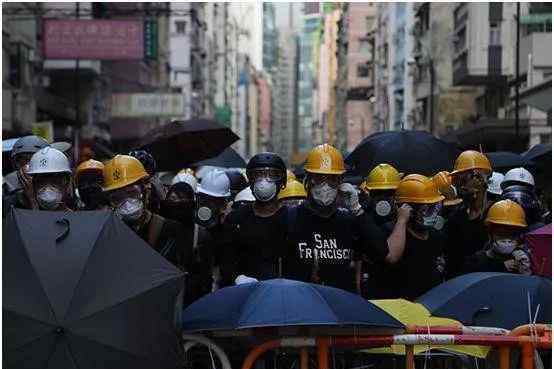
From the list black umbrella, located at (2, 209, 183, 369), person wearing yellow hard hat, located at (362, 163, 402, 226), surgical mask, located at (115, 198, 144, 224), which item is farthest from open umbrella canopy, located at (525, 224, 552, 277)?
black umbrella, located at (2, 209, 183, 369)

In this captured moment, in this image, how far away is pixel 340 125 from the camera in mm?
127250

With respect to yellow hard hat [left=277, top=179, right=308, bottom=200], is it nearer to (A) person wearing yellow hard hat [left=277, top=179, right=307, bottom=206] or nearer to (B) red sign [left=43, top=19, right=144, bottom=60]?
(A) person wearing yellow hard hat [left=277, top=179, right=307, bottom=206]

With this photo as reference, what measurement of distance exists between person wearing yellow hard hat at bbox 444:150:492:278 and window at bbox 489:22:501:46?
1605 inches

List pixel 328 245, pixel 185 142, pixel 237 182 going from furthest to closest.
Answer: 1. pixel 185 142
2. pixel 237 182
3. pixel 328 245

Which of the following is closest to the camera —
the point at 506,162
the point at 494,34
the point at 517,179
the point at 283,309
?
the point at 283,309

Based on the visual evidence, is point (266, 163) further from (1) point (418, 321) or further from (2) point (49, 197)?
(1) point (418, 321)

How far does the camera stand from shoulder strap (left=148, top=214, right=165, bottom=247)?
21.7 ft

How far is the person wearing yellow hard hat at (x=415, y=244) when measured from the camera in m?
6.74

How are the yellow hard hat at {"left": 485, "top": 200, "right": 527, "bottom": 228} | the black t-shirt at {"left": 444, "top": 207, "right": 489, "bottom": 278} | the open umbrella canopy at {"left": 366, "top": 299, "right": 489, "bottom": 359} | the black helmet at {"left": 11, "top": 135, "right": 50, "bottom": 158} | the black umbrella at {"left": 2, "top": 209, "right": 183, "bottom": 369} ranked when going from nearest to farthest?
the black umbrella at {"left": 2, "top": 209, "right": 183, "bottom": 369} < the open umbrella canopy at {"left": 366, "top": 299, "right": 489, "bottom": 359} < the yellow hard hat at {"left": 485, "top": 200, "right": 527, "bottom": 228} < the black t-shirt at {"left": 444, "top": 207, "right": 489, "bottom": 278} < the black helmet at {"left": 11, "top": 135, "right": 50, "bottom": 158}

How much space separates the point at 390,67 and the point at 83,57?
55.5 metres

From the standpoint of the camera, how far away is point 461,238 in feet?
25.7

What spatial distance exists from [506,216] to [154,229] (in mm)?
2020

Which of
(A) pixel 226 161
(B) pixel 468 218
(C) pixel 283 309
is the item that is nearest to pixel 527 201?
(B) pixel 468 218

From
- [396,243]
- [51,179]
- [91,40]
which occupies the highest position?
[91,40]
